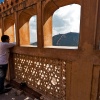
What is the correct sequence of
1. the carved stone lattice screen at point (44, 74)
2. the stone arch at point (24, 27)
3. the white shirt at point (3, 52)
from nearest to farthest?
the carved stone lattice screen at point (44, 74) → the white shirt at point (3, 52) → the stone arch at point (24, 27)

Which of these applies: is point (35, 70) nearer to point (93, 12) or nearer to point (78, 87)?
point (78, 87)

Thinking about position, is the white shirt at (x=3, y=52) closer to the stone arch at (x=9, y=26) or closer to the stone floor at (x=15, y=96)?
the stone floor at (x=15, y=96)

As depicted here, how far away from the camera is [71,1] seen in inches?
121

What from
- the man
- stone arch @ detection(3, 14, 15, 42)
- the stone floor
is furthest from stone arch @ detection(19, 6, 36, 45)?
the stone floor

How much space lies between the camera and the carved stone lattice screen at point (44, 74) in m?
3.12

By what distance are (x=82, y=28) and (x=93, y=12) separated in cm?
36

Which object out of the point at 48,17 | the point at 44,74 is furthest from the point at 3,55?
the point at 48,17

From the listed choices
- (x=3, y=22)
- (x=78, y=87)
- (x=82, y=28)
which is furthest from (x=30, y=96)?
(x=3, y=22)

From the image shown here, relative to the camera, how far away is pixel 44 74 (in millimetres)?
3596

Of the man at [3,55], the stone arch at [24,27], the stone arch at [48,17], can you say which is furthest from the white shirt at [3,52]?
the stone arch at [48,17]

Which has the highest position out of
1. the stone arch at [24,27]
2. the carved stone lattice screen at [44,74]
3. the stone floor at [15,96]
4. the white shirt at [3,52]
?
the stone arch at [24,27]

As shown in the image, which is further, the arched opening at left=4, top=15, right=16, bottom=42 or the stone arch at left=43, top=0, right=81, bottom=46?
the arched opening at left=4, top=15, right=16, bottom=42

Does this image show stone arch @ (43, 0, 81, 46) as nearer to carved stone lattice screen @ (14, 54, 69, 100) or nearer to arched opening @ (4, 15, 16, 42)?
carved stone lattice screen @ (14, 54, 69, 100)

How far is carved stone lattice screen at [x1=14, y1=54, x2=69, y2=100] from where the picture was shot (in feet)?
10.2
